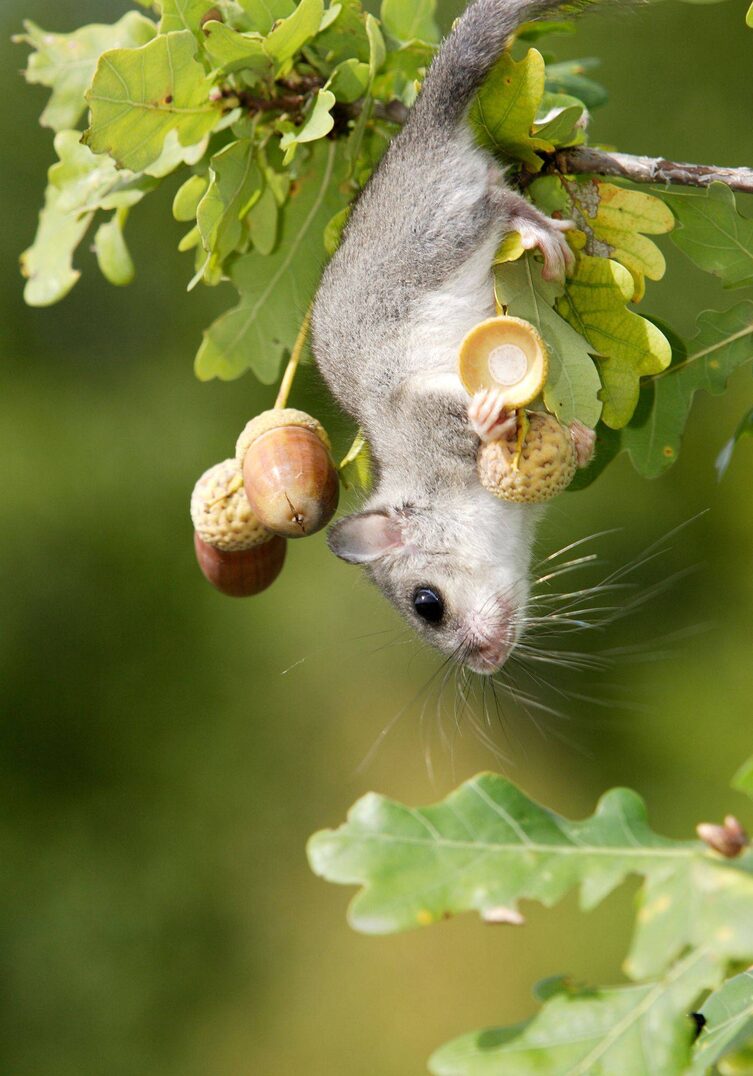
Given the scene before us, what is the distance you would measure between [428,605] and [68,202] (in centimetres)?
108

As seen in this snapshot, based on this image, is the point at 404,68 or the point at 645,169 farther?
the point at 404,68

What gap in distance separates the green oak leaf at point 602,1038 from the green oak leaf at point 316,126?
1356 mm

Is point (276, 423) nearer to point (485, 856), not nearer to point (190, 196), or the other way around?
point (190, 196)

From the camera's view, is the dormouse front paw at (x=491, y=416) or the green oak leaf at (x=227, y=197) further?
the green oak leaf at (x=227, y=197)

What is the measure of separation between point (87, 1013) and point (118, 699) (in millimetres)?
1877

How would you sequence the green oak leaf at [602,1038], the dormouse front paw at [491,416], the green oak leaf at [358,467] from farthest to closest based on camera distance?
the green oak leaf at [358,467] < the dormouse front paw at [491,416] < the green oak leaf at [602,1038]

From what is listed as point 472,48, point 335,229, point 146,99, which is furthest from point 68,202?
point 472,48

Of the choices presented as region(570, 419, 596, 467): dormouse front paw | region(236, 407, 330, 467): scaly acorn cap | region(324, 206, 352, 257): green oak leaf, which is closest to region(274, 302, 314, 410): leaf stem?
region(236, 407, 330, 467): scaly acorn cap

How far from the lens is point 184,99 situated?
6.67 ft

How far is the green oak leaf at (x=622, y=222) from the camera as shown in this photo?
1.89 meters

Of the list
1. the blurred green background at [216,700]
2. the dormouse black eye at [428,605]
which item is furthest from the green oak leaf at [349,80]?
the blurred green background at [216,700]

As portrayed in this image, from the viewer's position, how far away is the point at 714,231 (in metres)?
1.91

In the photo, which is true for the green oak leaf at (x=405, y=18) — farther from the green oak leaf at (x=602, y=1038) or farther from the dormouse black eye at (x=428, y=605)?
the green oak leaf at (x=602, y=1038)

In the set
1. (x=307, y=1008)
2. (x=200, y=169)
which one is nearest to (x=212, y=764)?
(x=307, y=1008)
